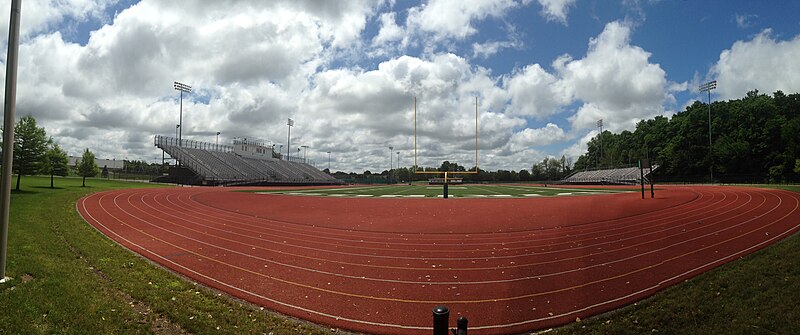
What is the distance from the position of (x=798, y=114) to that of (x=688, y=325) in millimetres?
85196

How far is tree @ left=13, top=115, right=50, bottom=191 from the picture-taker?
27.4m

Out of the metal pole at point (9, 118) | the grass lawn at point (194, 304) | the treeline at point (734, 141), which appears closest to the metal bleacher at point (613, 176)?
the treeline at point (734, 141)

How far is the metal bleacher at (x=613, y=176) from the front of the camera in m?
63.9

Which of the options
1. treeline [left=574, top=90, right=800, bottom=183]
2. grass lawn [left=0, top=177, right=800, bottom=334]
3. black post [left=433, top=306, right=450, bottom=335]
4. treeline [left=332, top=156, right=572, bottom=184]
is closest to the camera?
black post [left=433, top=306, right=450, bottom=335]

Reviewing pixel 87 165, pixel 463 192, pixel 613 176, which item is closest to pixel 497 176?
pixel 613 176

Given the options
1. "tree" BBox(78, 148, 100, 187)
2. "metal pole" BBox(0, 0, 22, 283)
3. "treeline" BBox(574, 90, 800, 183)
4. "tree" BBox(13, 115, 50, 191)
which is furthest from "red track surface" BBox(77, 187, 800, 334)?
"treeline" BBox(574, 90, 800, 183)

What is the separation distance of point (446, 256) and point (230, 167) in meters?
64.4

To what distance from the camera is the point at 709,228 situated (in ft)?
46.1

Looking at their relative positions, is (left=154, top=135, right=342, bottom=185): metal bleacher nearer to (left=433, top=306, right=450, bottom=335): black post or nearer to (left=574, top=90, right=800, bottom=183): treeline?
(left=433, top=306, right=450, bottom=335): black post

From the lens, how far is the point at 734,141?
213 feet

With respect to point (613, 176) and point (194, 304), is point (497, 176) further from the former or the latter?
point (194, 304)

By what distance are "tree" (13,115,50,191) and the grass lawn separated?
2611 centimetres

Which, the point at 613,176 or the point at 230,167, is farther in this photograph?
the point at 613,176

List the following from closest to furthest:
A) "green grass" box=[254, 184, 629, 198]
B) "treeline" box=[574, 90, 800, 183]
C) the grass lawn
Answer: the grass lawn → "green grass" box=[254, 184, 629, 198] → "treeline" box=[574, 90, 800, 183]
